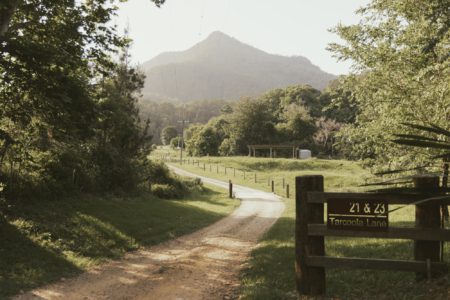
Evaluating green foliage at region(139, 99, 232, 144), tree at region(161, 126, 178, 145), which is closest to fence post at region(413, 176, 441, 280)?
tree at region(161, 126, 178, 145)

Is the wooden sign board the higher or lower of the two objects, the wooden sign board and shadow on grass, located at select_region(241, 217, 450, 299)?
the higher

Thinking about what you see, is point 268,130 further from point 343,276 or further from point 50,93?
point 343,276

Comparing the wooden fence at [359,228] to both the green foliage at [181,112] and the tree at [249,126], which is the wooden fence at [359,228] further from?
the green foliage at [181,112]

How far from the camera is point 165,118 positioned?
169125 mm

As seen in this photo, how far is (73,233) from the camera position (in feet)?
45.6

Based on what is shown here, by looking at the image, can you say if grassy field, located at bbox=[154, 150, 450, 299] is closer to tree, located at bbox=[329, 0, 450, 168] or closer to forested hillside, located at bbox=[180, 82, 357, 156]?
tree, located at bbox=[329, 0, 450, 168]

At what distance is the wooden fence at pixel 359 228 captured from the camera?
18.8 feet

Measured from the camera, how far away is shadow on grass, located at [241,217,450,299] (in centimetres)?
606

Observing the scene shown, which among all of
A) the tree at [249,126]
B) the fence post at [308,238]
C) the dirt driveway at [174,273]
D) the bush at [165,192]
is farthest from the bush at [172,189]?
the tree at [249,126]

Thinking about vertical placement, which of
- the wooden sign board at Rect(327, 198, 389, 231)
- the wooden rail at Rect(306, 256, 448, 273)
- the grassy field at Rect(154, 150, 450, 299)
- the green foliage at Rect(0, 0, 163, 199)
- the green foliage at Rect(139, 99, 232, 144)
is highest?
the green foliage at Rect(139, 99, 232, 144)

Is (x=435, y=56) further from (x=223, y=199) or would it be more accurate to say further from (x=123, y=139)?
(x=223, y=199)

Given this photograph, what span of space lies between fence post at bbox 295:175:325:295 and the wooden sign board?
14.9 inches

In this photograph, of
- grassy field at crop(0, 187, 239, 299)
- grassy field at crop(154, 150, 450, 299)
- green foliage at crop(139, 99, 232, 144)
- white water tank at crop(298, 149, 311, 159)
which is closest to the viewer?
grassy field at crop(154, 150, 450, 299)

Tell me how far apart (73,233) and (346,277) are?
9.84 metres
